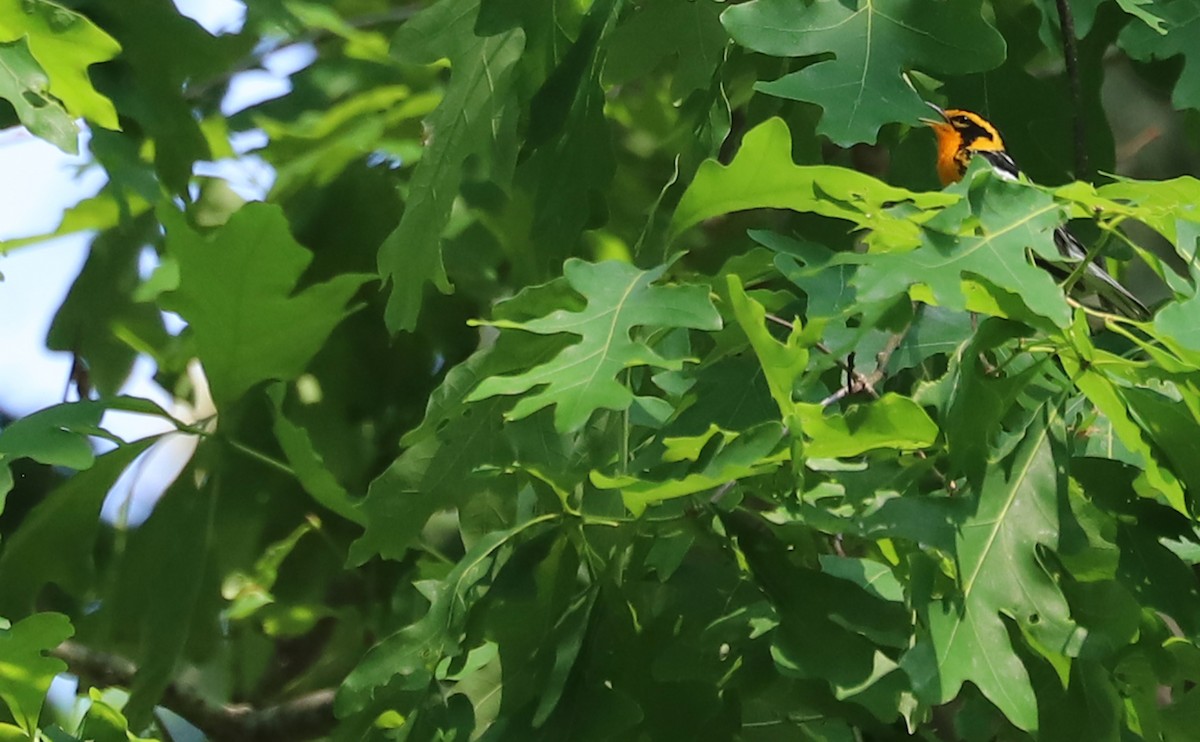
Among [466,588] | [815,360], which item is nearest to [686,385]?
[815,360]

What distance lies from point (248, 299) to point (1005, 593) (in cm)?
79

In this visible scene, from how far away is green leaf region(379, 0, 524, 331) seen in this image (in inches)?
47.0

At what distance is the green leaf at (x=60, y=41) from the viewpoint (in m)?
1.16

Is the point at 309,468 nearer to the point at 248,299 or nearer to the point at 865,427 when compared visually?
the point at 248,299

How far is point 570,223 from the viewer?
46.2 inches

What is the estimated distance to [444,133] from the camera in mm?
1211

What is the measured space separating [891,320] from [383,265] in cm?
62

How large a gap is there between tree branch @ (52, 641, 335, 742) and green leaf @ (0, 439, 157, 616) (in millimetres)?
195

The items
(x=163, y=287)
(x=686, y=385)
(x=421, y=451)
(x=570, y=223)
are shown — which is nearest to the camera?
(x=686, y=385)

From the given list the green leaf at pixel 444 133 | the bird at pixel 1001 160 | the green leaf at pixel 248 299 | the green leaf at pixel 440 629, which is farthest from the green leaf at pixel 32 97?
the bird at pixel 1001 160

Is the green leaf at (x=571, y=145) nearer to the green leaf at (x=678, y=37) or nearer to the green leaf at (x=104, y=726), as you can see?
the green leaf at (x=678, y=37)

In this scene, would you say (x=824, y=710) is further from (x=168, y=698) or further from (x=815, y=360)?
(x=168, y=698)

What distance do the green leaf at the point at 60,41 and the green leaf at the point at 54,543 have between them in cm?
37

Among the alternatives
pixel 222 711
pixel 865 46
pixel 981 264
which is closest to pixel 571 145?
pixel 865 46
